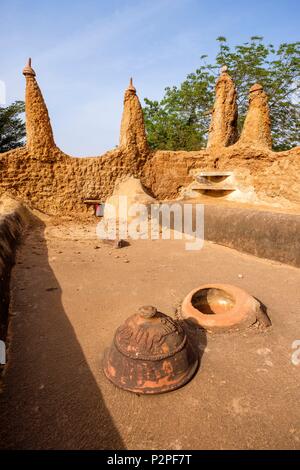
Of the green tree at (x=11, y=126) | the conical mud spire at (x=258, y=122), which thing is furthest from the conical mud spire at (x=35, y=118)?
the green tree at (x=11, y=126)

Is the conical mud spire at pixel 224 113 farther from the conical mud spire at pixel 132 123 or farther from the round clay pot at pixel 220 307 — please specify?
the round clay pot at pixel 220 307

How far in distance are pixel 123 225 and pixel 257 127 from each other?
630 cm

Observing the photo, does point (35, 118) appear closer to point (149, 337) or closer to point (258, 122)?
point (258, 122)

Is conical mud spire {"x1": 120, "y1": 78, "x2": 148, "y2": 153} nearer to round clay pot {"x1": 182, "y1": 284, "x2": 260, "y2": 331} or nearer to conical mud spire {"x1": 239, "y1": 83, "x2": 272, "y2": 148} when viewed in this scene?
conical mud spire {"x1": 239, "y1": 83, "x2": 272, "y2": 148}

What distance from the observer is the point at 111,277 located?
3.74 meters

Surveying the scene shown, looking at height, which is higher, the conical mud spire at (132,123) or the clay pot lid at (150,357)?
the conical mud spire at (132,123)

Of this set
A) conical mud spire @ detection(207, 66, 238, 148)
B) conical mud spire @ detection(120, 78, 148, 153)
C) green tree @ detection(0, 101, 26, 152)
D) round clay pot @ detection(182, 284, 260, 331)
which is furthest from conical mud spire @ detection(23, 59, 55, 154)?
green tree @ detection(0, 101, 26, 152)

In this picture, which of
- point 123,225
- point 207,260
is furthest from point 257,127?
point 207,260

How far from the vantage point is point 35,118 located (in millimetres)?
7852

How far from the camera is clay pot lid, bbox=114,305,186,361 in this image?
1.85 meters

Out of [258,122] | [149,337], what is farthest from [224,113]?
[149,337]

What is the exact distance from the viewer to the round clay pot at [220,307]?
2411mm

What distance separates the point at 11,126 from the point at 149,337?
19682 mm

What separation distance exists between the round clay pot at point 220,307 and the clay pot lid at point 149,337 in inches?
19.9
